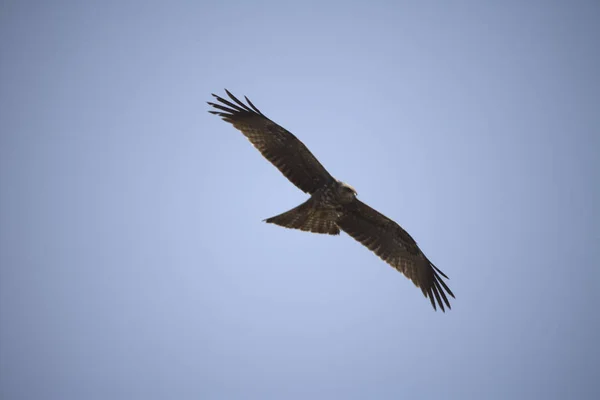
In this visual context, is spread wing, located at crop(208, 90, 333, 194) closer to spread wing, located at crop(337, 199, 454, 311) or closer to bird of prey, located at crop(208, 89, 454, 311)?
bird of prey, located at crop(208, 89, 454, 311)

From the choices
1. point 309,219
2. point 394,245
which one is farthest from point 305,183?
point 394,245

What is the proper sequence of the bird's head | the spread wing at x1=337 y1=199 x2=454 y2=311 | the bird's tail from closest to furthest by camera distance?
the bird's tail < the bird's head < the spread wing at x1=337 y1=199 x2=454 y2=311

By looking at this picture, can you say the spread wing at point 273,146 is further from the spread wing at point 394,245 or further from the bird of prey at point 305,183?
the spread wing at point 394,245

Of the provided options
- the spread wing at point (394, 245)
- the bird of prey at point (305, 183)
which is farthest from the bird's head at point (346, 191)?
the spread wing at point (394, 245)

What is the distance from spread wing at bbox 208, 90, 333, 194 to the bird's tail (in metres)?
0.34

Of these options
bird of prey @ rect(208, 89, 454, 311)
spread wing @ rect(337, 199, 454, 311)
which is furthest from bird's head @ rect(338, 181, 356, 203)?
spread wing @ rect(337, 199, 454, 311)

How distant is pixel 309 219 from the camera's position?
8.10 metres

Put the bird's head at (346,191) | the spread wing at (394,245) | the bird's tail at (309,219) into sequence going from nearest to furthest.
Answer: the bird's tail at (309,219) < the bird's head at (346,191) < the spread wing at (394,245)

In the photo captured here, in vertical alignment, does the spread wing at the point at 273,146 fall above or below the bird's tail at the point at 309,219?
above

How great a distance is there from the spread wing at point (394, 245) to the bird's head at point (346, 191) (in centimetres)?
58

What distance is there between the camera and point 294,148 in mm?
8023

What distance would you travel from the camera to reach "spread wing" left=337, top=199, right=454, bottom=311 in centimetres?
876

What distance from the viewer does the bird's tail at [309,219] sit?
7.77 meters

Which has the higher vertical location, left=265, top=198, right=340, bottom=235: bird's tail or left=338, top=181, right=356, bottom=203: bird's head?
left=338, top=181, right=356, bottom=203: bird's head
